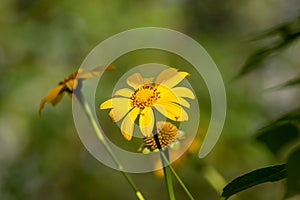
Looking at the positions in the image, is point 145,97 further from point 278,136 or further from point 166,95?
point 278,136

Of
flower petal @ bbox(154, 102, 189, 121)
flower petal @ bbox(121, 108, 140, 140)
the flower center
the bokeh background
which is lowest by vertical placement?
flower petal @ bbox(154, 102, 189, 121)

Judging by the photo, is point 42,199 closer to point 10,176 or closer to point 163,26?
point 10,176

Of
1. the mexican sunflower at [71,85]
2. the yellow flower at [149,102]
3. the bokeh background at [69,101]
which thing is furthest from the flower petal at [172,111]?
the bokeh background at [69,101]

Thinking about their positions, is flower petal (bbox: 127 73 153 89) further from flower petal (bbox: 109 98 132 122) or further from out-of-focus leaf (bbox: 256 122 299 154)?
out-of-focus leaf (bbox: 256 122 299 154)

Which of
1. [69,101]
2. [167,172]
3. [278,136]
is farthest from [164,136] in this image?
[69,101]

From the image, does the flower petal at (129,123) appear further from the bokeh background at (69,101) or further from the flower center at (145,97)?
the bokeh background at (69,101)

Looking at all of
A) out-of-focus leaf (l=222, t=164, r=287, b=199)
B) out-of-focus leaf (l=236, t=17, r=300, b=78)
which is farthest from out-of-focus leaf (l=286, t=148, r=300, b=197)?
out-of-focus leaf (l=236, t=17, r=300, b=78)
